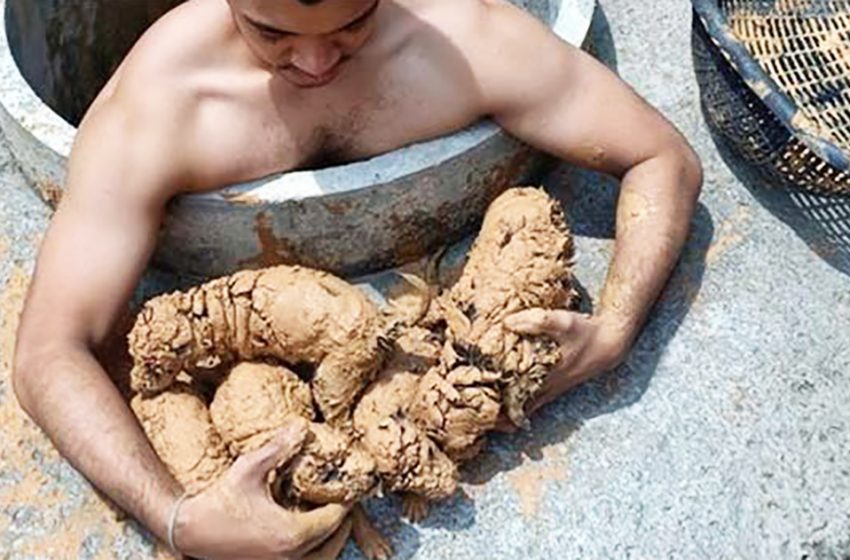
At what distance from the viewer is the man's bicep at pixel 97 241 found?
8.32ft

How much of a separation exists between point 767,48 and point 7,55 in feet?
5.96

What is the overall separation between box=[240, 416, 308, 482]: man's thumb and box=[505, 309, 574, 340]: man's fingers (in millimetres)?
422

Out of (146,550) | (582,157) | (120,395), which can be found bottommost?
(146,550)

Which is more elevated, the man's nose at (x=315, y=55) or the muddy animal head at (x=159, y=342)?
the man's nose at (x=315, y=55)

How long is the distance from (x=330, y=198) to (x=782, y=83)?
1.32 meters

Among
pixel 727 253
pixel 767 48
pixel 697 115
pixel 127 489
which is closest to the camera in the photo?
pixel 127 489

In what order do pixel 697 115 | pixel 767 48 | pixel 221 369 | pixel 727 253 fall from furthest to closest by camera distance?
pixel 767 48, pixel 697 115, pixel 727 253, pixel 221 369

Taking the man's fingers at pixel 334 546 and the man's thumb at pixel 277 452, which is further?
the man's fingers at pixel 334 546

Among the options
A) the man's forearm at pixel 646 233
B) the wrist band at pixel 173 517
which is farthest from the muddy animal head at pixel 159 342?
the man's forearm at pixel 646 233

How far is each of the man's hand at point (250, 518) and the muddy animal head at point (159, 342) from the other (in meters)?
0.25

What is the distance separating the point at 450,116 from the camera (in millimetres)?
2732

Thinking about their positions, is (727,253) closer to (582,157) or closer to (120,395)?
(582,157)

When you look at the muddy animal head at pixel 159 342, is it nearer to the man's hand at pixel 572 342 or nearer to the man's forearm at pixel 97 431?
the man's forearm at pixel 97 431

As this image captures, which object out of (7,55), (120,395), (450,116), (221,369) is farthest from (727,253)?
(7,55)
